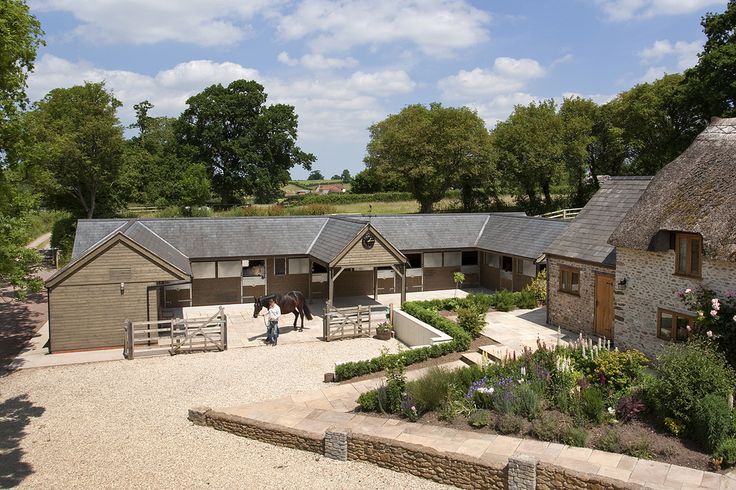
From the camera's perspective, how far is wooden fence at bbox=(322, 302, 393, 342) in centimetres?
2144

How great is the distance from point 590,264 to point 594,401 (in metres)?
8.79

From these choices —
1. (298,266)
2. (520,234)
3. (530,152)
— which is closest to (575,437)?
(520,234)

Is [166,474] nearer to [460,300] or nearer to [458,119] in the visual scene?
[460,300]

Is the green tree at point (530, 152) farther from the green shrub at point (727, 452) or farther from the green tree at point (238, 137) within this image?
the green shrub at point (727, 452)

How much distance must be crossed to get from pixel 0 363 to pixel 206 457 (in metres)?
10.6

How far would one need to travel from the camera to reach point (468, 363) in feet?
57.7


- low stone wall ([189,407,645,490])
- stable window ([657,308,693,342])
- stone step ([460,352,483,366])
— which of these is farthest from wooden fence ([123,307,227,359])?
stable window ([657,308,693,342])

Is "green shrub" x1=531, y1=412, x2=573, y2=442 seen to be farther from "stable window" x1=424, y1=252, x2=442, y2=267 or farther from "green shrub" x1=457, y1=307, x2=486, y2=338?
"stable window" x1=424, y1=252, x2=442, y2=267

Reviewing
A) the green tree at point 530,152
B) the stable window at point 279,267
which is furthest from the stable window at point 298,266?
the green tree at point 530,152

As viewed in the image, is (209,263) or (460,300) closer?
(460,300)

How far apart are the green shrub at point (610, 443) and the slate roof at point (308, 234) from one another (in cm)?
1430

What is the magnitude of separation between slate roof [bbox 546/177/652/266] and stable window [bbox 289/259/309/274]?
11.3 metres

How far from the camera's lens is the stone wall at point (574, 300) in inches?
811

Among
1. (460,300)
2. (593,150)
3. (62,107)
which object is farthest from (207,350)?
(593,150)
